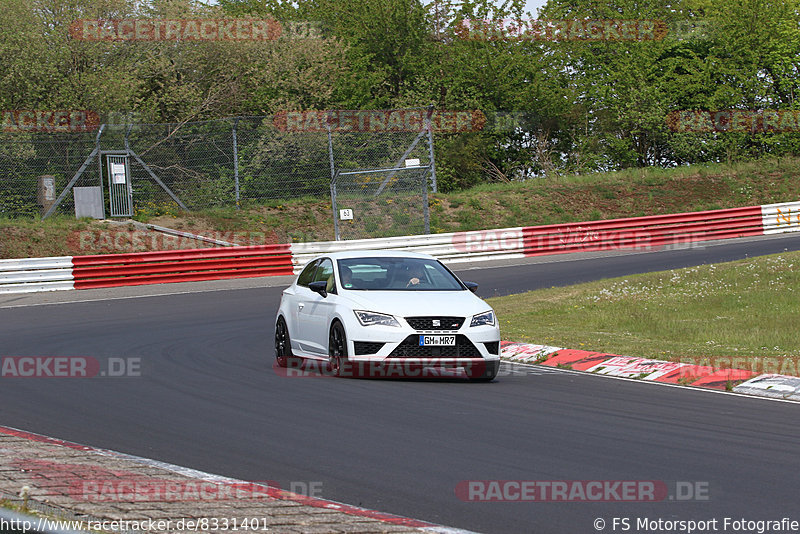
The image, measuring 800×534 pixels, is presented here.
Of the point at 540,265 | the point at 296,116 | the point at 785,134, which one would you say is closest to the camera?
the point at 540,265

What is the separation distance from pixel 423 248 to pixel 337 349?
1942cm

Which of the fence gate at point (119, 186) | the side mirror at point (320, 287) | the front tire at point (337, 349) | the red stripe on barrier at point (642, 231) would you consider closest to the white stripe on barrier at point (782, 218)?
the red stripe on barrier at point (642, 231)

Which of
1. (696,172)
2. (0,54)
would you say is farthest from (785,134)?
(0,54)

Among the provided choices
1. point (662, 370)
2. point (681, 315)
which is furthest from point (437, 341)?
point (681, 315)

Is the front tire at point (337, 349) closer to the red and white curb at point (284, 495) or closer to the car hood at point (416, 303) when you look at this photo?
the car hood at point (416, 303)

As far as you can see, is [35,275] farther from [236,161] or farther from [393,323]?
[393,323]

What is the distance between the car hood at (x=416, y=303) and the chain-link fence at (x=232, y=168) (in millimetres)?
18559

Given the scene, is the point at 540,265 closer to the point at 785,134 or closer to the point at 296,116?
the point at 296,116

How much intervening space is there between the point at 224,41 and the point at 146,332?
95.5 feet

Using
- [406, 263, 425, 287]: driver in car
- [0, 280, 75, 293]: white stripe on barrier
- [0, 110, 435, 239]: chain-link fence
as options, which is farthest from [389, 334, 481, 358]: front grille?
[0, 110, 435, 239]: chain-link fence

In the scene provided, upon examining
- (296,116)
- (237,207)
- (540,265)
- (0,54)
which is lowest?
(540,265)

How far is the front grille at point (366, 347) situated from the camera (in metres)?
11.3

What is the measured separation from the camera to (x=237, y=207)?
32750 millimetres

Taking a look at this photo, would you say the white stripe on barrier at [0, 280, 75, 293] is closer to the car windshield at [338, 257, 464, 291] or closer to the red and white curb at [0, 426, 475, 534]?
the car windshield at [338, 257, 464, 291]
